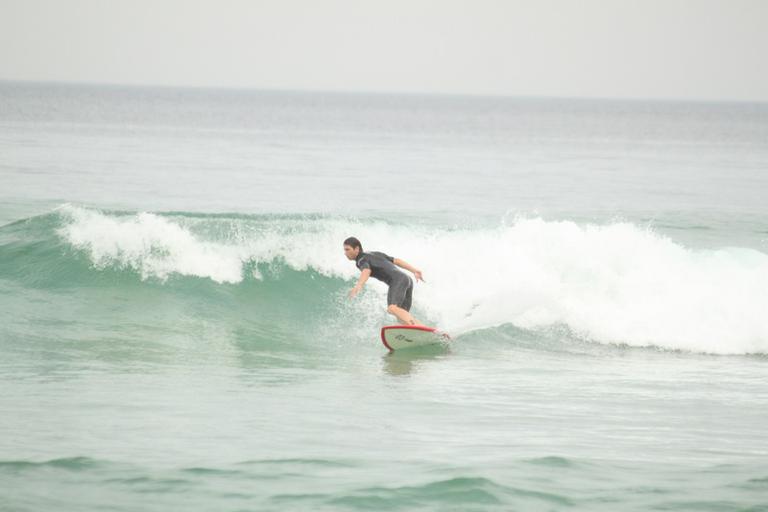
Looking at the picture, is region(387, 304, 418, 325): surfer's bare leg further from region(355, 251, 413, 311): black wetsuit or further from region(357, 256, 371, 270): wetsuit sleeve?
region(357, 256, 371, 270): wetsuit sleeve

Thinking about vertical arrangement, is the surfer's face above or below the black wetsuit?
above

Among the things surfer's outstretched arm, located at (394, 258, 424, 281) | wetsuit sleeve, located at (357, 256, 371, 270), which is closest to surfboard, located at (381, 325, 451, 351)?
surfer's outstretched arm, located at (394, 258, 424, 281)

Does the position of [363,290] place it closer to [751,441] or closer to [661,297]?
[661,297]

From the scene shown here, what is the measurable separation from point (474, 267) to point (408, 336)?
4.97 meters

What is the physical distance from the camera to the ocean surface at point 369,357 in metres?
7.05

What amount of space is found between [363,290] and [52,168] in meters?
21.0

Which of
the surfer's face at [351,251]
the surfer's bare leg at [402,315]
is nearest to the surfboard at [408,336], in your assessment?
the surfer's bare leg at [402,315]

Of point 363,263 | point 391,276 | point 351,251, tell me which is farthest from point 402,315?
point 351,251

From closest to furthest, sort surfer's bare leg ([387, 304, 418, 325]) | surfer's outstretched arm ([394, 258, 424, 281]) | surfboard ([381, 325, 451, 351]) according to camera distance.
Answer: surfer's outstretched arm ([394, 258, 424, 281])
surfboard ([381, 325, 451, 351])
surfer's bare leg ([387, 304, 418, 325])

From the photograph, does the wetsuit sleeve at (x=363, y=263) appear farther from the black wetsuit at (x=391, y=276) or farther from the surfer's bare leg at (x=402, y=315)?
the surfer's bare leg at (x=402, y=315)

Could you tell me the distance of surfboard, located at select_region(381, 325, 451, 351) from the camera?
40.0 ft

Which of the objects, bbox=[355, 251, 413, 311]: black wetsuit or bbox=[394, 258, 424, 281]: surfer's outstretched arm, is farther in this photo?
bbox=[355, 251, 413, 311]: black wetsuit

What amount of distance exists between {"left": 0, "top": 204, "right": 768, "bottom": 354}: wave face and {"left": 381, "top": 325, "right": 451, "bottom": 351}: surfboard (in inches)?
65.4

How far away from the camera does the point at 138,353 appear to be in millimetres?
12039
